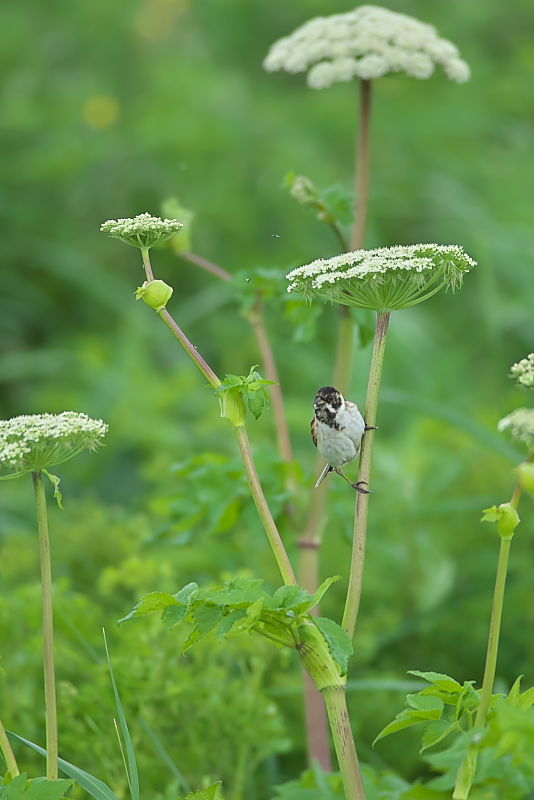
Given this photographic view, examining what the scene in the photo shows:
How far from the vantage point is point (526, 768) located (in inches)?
57.4

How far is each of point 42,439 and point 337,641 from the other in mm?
523

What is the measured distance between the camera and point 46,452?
5.17ft

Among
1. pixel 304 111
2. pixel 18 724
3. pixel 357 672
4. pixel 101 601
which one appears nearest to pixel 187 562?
pixel 101 601

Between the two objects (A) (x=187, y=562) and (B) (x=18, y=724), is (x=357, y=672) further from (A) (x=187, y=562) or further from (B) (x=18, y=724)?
(B) (x=18, y=724)

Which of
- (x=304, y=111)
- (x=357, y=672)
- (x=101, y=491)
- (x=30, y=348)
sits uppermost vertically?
(x=304, y=111)

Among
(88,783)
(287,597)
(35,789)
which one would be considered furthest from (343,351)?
(35,789)

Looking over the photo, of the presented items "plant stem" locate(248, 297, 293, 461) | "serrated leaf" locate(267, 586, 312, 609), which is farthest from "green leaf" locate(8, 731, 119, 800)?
"plant stem" locate(248, 297, 293, 461)

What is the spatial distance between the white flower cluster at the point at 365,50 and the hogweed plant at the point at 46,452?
1303mm

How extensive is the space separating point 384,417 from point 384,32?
2.67 metres

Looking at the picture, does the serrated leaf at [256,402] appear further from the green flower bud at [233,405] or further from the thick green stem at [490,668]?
the thick green stem at [490,668]

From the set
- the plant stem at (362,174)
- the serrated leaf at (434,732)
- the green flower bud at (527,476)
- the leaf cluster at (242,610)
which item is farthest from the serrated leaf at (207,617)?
the plant stem at (362,174)

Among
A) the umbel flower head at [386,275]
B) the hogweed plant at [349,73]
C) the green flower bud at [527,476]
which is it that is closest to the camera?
the green flower bud at [527,476]

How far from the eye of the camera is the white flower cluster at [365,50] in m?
2.52

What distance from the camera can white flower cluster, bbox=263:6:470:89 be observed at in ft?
8.27
